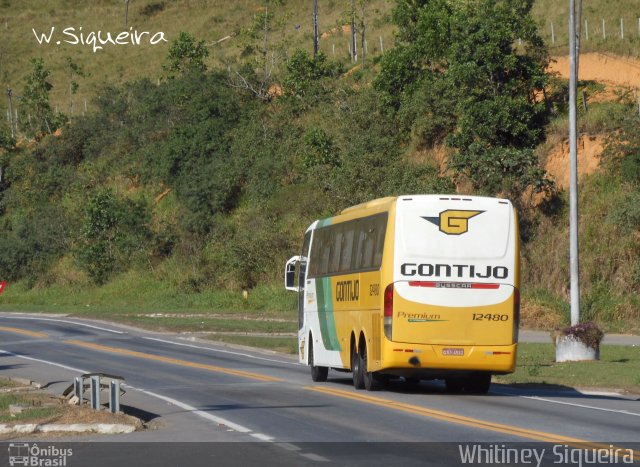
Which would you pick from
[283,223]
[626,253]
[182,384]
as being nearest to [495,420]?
[182,384]

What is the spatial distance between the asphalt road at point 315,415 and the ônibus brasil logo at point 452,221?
3.02 m

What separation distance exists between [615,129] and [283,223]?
18971 millimetres

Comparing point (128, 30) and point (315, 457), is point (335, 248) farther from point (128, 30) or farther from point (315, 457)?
point (128, 30)

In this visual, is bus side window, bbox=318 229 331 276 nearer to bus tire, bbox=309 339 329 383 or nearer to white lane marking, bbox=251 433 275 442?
bus tire, bbox=309 339 329 383

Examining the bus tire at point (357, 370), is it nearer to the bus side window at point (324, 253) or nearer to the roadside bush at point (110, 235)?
the bus side window at point (324, 253)

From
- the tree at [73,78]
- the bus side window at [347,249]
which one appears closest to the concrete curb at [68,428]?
the bus side window at [347,249]

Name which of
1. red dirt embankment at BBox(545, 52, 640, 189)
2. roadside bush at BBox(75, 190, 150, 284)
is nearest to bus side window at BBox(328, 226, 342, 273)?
red dirt embankment at BBox(545, 52, 640, 189)

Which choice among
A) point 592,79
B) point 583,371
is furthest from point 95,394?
point 592,79

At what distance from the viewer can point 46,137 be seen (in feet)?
299

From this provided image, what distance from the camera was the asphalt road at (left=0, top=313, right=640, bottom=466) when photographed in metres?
13.3

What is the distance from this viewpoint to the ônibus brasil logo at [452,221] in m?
21.4

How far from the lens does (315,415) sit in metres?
17.5

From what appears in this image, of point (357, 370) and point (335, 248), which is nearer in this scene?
point (357, 370)

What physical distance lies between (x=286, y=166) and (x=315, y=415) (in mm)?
49879
